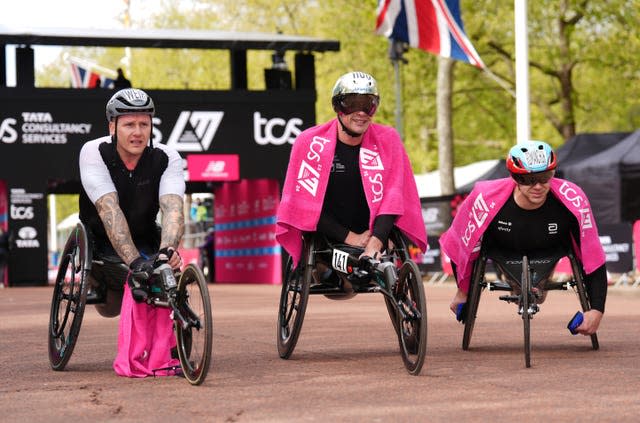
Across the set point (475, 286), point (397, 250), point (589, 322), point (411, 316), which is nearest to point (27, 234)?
point (475, 286)

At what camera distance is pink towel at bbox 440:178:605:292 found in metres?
9.88

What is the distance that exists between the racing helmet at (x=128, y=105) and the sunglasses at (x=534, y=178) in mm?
2584

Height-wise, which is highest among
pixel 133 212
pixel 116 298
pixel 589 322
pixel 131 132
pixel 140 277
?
pixel 131 132

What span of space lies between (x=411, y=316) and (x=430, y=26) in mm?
19086

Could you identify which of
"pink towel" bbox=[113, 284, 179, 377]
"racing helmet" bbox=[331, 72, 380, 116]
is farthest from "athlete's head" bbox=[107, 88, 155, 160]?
"racing helmet" bbox=[331, 72, 380, 116]

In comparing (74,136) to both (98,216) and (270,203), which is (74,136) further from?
(98,216)

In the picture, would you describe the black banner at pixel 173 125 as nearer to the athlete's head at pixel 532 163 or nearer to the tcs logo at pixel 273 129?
the tcs logo at pixel 273 129

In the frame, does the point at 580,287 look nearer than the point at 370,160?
No

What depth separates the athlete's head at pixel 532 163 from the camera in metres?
9.61

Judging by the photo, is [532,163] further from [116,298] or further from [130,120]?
[116,298]

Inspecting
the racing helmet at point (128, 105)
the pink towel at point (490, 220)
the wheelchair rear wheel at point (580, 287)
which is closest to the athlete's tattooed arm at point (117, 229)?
the racing helmet at point (128, 105)

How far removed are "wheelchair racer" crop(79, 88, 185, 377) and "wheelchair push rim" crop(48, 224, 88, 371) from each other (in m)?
0.15

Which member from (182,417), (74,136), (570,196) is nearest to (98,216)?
(182,417)

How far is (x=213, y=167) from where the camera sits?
3312 cm
